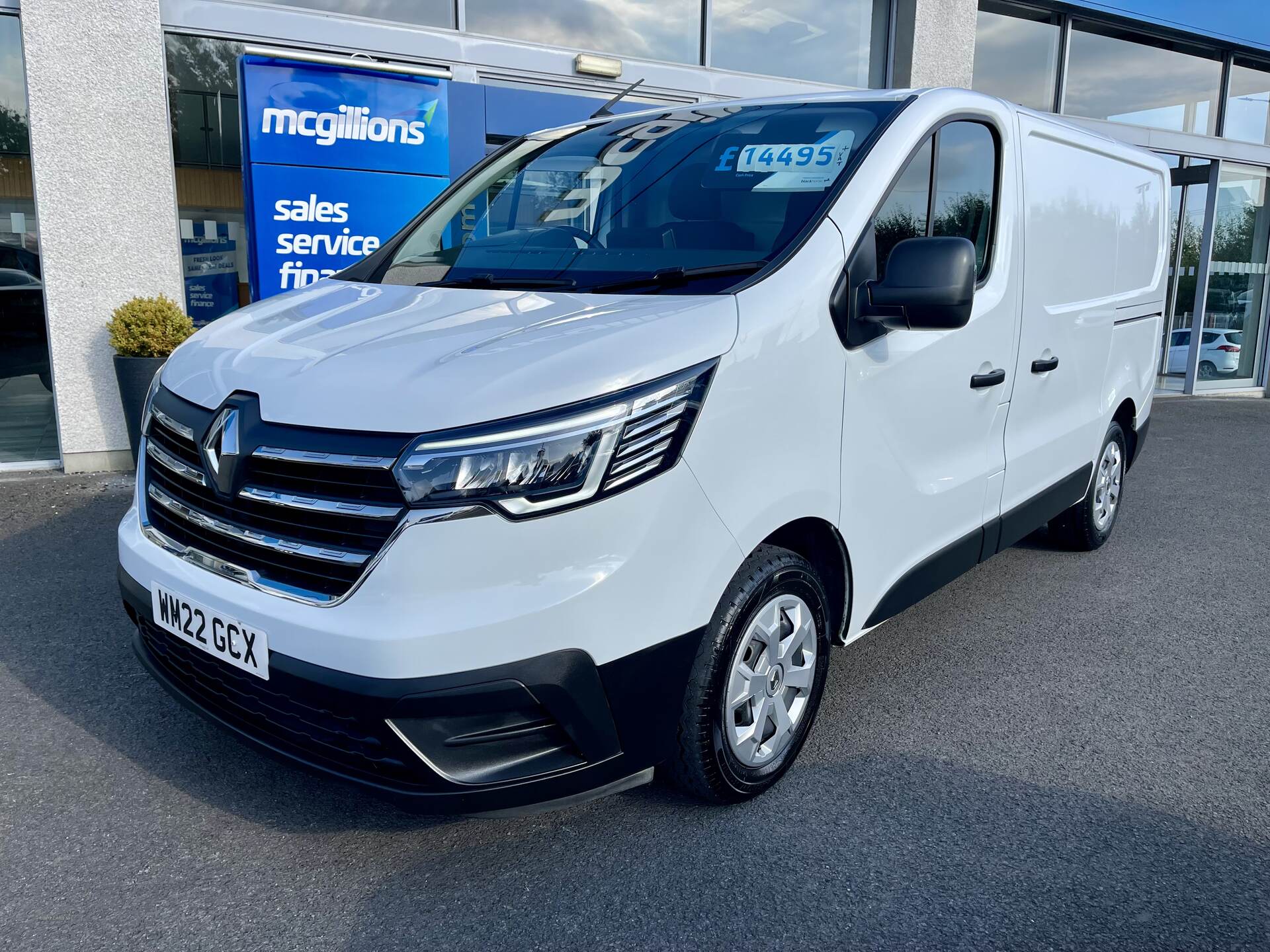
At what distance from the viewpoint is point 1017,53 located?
10.8 metres

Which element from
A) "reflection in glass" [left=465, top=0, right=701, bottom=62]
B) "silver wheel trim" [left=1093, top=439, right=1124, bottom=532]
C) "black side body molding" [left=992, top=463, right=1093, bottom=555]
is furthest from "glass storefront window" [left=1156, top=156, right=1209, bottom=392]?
"black side body molding" [left=992, top=463, right=1093, bottom=555]

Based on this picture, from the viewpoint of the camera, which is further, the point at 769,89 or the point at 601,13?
the point at 769,89

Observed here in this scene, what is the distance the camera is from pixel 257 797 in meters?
2.67

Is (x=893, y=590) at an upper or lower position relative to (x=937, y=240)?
lower

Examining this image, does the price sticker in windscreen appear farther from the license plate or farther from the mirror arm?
the license plate

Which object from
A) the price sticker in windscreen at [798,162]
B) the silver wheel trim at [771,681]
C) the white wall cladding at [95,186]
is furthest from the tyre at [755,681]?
the white wall cladding at [95,186]

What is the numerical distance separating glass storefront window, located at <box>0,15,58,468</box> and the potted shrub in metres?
0.64

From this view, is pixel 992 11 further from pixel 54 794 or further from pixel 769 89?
pixel 54 794

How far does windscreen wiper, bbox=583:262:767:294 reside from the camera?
2.54 meters

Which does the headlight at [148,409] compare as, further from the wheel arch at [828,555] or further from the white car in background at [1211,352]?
the white car in background at [1211,352]

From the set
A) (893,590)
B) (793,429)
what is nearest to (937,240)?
(793,429)

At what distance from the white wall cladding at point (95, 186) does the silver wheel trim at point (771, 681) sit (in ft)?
17.7

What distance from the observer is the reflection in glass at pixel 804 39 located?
8.65 metres

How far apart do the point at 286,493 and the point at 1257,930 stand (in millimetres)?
2358
